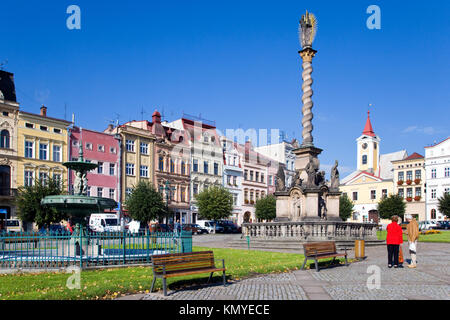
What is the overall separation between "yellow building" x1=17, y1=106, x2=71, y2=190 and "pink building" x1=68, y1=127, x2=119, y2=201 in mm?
1094

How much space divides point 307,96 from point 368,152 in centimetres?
6609

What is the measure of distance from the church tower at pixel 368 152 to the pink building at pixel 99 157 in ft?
171

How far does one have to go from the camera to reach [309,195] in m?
24.8

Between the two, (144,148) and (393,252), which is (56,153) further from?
(393,252)

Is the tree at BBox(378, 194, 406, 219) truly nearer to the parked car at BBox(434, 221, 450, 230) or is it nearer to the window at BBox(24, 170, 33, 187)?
the parked car at BBox(434, 221, 450, 230)

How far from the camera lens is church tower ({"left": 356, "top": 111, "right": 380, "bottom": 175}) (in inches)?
3499

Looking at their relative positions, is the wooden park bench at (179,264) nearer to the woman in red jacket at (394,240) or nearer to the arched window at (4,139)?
the woman in red jacket at (394,240)

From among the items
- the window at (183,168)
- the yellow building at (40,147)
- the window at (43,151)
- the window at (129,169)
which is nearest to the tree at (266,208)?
the window at (183,168)

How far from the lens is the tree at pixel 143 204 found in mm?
47938

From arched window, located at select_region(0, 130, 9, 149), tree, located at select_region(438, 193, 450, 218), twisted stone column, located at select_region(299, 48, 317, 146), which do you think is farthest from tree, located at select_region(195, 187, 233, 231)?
twisted stone column, located at select_region(299, 48, 317, 146)

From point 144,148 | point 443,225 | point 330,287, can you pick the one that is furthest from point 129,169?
point 330,287

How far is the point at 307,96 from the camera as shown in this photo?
89.4 ft

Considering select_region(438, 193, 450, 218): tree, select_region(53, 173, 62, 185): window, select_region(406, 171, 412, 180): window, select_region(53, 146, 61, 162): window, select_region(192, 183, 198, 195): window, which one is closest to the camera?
select_region(53, 173, 62, 185): window
